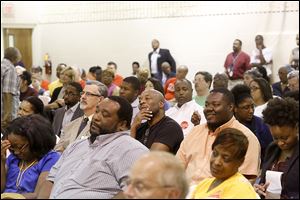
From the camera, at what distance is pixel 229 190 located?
9.38 feet

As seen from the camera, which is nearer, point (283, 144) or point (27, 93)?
point (283, 144)

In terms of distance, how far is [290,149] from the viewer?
306 centimetres

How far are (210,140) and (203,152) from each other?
0.32 feet

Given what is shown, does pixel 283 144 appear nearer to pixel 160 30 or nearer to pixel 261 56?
pixel 261 56

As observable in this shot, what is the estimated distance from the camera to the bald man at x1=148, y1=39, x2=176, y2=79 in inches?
455

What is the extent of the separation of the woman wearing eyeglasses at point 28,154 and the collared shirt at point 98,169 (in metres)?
0.11

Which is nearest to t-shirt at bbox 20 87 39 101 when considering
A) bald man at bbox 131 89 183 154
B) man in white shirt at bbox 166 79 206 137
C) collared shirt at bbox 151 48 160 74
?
man in white shirt at bbox 166 79 206 137

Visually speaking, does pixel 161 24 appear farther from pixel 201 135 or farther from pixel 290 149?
pixel 290 149

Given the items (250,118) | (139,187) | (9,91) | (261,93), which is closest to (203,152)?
(250,118)

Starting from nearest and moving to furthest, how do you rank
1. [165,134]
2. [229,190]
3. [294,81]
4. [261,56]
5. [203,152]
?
[229,190] < [203,152] < [165,134] < [294,81] < [261,56]

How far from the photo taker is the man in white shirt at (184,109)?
5336mm

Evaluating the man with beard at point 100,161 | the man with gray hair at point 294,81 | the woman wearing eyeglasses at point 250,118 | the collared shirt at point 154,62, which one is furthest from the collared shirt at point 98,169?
the collared shirt at point 154,62

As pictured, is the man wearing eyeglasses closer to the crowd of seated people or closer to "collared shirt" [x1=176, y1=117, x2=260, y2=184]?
the crowd of seated people

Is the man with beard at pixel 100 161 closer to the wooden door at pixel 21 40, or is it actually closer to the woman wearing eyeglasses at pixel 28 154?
the woman wearing eyeglasses at pixel 28 154
